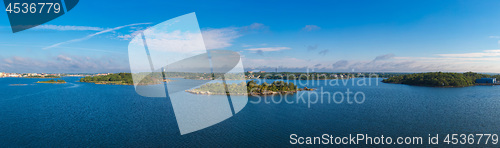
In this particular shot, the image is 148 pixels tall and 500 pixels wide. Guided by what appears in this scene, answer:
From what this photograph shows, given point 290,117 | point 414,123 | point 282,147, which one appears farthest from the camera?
point 290,117

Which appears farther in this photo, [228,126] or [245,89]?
[245,89]

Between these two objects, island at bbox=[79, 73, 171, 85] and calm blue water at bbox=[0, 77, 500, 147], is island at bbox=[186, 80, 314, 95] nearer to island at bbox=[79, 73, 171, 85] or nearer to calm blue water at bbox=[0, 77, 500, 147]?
calm blue water at bbox=[0, 77, 500, 147]

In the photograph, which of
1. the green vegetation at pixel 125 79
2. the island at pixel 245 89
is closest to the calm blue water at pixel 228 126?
the island at pixel 245 89

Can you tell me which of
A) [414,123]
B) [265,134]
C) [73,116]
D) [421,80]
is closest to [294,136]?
[265,134]

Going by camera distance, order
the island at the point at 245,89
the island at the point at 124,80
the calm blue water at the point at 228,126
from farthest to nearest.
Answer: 1. the island at the point at 124,80
2. the island at the point at 245,89
3. the calm blue water at the point at 228,126

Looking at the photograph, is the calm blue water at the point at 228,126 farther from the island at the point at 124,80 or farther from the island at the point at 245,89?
the island at the point at 124,80

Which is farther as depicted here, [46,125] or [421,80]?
[421,80]

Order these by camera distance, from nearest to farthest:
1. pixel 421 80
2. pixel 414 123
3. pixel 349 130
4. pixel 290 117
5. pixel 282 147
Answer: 1. pixel 282 147
2. pixel 349 130
3. pixel 414 123
4. pixel 290 117
5. pixel 421 80

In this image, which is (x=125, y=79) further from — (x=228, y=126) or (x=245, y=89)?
(x=228, y=126)

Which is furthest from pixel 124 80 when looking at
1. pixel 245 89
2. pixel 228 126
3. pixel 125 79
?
pixel 228 126

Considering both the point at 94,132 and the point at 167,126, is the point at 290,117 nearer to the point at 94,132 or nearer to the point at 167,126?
the point at 167,126

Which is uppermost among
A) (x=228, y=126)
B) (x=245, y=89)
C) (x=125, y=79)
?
(x=125, y=79)
